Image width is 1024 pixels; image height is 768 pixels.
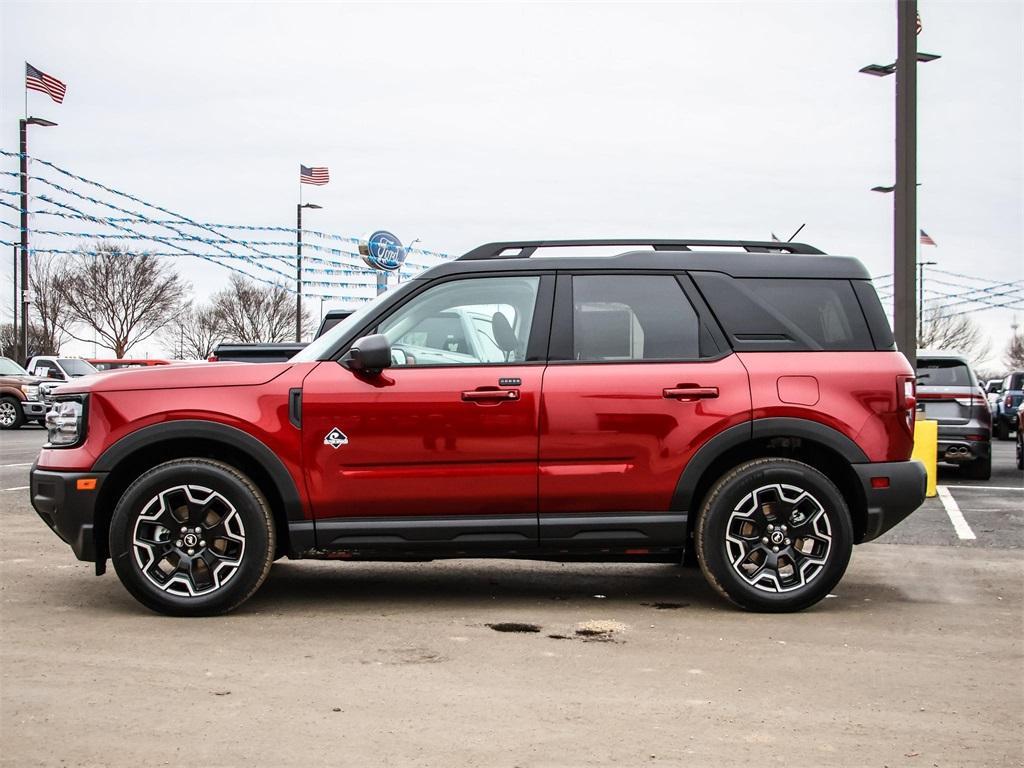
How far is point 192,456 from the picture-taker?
6367 mm

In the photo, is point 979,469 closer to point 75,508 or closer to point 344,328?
point 344,328

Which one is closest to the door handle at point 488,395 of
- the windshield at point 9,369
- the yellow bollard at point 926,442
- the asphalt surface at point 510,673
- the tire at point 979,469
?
the asphalt surface at point 510,673

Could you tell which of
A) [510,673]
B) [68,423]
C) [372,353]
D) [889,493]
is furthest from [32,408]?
[510,673]

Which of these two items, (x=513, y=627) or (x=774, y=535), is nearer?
(x=513, y=627)

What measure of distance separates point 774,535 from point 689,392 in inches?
33.6

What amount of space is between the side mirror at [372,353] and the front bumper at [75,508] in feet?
4.68

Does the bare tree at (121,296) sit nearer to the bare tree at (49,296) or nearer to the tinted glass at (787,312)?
the bare tree at (49,296)

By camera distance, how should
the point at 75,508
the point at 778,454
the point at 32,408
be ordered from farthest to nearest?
the point at 32,408
the point at 778,454
the point at 75,508

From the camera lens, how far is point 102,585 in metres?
7.05

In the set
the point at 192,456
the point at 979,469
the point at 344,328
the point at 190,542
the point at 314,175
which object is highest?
the point at 314,175

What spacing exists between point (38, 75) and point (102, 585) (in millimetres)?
29255

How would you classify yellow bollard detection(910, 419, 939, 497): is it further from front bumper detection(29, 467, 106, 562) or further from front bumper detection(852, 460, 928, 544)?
front bumper detection(29, 467, 106, 562)

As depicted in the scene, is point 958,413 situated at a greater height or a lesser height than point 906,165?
lesser

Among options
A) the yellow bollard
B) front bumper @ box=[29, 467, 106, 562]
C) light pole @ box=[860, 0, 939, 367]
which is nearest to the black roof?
front bumper @ box=[29, 467, 106, 562]
